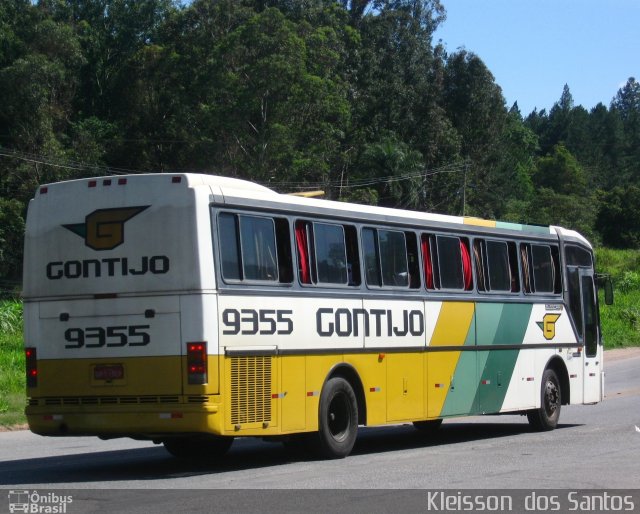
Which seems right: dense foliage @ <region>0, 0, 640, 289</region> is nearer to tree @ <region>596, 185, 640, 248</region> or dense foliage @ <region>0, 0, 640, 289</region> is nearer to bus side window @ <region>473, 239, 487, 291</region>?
tree @ <region>596, 185, 640, 248</region>

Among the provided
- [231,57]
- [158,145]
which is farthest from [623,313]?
[158,145]

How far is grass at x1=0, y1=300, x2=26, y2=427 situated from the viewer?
21.7 meters

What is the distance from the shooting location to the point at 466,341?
1667 centimetres

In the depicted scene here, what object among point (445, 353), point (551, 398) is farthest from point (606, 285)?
point (445, 353)

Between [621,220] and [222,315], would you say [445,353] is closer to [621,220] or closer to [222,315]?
[222,315]

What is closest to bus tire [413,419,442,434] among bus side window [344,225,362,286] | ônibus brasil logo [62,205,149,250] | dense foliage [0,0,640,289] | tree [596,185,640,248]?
bus side window [344,225,362,286]

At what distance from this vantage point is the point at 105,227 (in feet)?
41.4

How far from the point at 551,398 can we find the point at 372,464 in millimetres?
6416

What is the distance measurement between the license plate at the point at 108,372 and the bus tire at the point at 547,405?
8.22 meters

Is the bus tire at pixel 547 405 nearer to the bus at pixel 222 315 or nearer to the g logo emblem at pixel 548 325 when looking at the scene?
the g logo emblem at pixel 548 325

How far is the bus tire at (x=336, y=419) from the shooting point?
13570mm

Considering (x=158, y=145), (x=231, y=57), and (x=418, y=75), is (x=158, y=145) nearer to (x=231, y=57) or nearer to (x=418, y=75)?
(x=231, y=57)

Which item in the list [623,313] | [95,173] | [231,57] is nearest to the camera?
[623,313]

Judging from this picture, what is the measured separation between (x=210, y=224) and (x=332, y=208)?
245 cm
